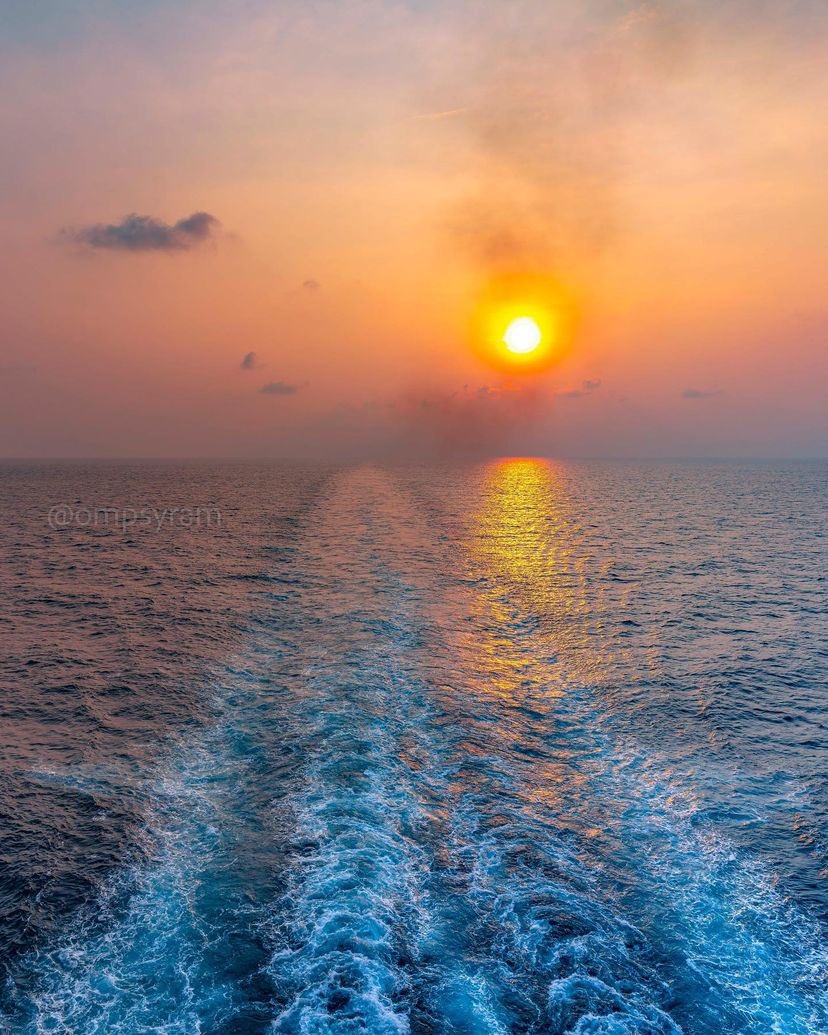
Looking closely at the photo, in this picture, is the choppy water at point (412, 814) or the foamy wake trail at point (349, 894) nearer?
the foamy wake trail at point (349, 894)

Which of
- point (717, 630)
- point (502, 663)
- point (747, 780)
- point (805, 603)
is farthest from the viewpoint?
point (805, 603)

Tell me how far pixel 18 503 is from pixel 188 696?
12133 cm

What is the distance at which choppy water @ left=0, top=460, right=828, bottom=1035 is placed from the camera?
41.4ft

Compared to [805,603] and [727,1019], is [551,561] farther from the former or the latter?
[727,1019]

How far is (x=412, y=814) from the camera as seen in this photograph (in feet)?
61.1

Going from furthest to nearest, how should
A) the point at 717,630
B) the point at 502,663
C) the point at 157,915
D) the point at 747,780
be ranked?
the point at 717,630, the point at 502,663, the point at 747,780, the point at 157,915

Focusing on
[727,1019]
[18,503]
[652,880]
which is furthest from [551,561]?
[18,503]

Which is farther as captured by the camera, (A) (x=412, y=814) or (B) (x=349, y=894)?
(A) (x=412, y=814)

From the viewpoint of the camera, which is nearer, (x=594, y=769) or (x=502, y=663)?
(x=594, y=769)

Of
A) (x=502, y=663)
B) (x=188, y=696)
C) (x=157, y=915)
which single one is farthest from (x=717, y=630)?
(x=157, y=915)

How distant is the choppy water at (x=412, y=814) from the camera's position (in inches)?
496

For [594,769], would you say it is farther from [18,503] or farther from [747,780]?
[18,503]

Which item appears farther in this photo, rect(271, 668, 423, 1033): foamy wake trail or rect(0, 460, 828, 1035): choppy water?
rect(0, 460, 828, 1035): choppy water

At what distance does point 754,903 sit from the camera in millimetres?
15438
